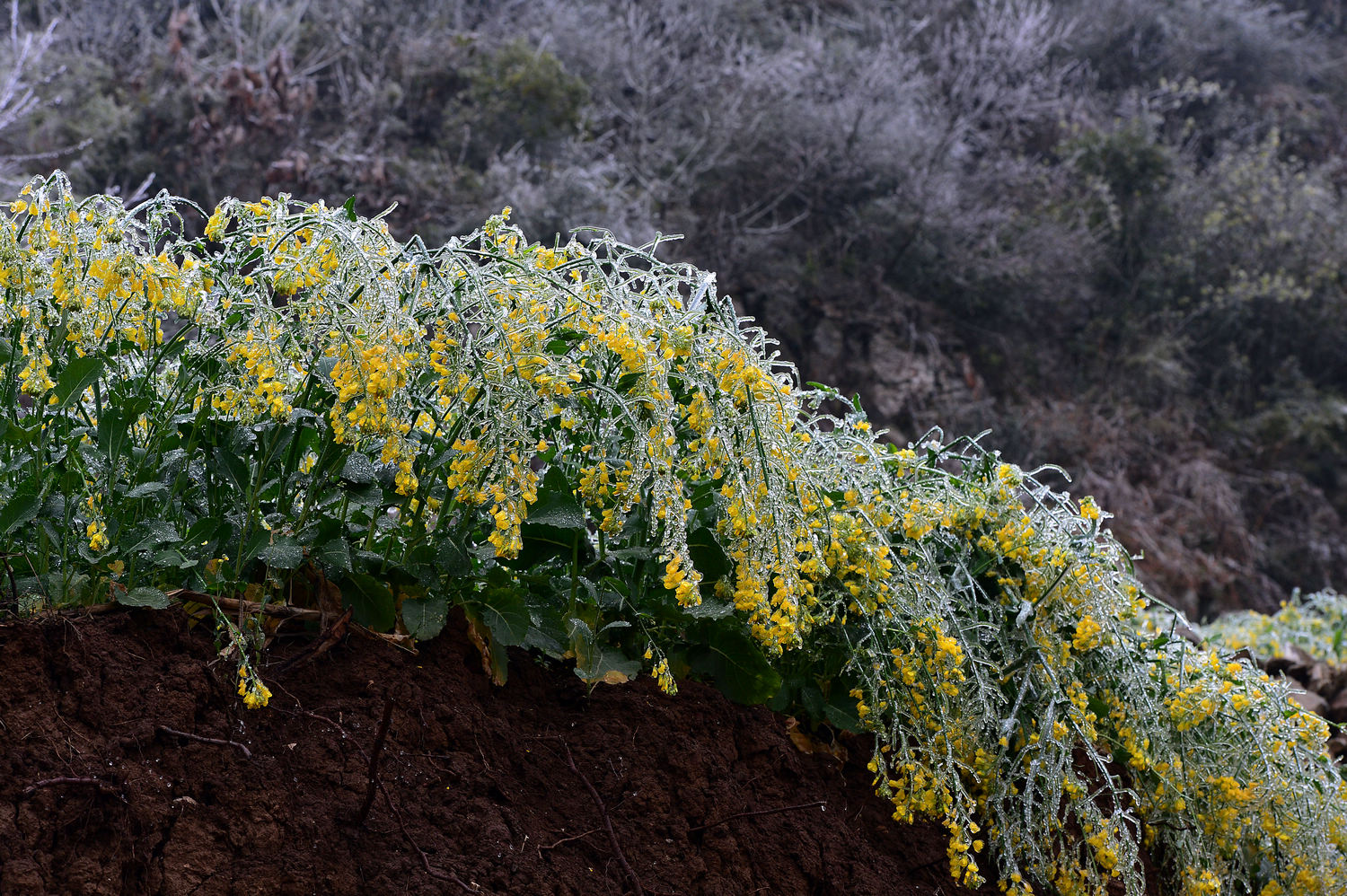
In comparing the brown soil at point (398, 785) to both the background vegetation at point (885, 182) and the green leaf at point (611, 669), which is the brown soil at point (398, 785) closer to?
the green leaf at point (611, 669)

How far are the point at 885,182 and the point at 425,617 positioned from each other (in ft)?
29.4

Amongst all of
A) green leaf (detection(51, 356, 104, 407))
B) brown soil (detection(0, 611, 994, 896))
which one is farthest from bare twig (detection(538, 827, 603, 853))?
green leaf (detection(51, 356, 104, 407))

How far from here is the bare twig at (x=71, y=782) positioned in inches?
47.8

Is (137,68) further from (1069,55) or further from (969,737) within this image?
(1069,55)

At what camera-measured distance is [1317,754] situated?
231 cm

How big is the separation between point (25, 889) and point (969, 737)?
149 centimetres

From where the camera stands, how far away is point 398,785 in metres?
1.46

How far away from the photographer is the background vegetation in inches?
318

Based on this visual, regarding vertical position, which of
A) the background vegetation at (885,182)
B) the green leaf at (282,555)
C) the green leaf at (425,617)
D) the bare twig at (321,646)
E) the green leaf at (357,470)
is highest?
the green leaf at (357,470)

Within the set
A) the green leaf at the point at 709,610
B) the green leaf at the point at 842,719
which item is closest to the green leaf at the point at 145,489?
the green leaf at the point at 709,610

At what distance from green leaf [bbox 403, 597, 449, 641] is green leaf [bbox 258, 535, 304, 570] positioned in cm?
19

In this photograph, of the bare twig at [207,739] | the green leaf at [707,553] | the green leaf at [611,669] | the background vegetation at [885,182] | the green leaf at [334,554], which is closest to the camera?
the bare twig at [207,739]

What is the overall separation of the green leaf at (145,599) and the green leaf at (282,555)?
145 millimetres

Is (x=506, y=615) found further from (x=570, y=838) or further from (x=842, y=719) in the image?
(x=842, y=719)
